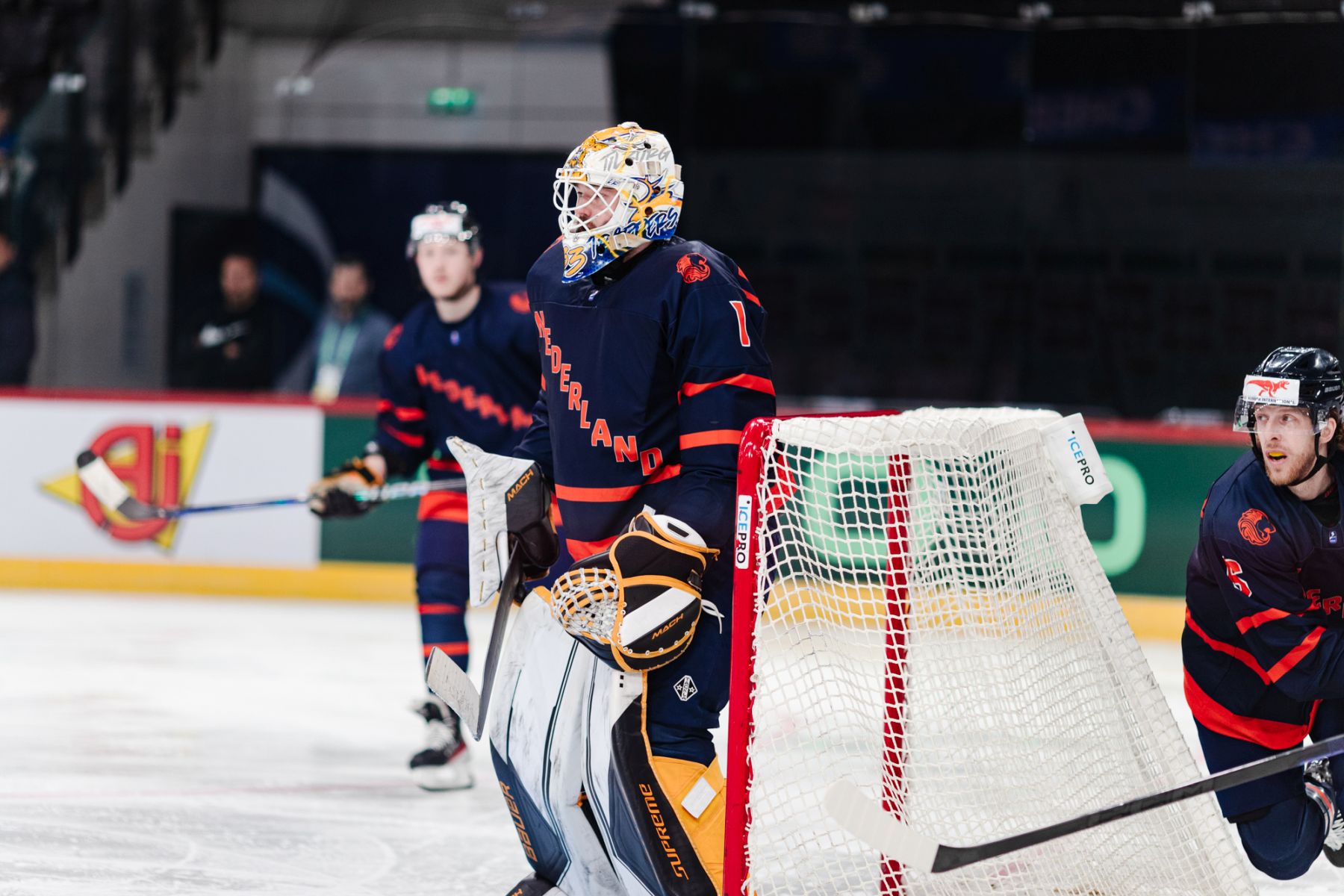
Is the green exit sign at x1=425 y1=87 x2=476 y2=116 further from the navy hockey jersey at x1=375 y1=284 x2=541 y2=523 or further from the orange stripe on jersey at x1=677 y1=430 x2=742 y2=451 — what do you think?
the orange stripe on jersey at x1=677 y1=430 x2=742 y2=451

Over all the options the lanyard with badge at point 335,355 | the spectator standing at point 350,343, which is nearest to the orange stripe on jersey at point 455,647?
the spectator standing at point 350,343

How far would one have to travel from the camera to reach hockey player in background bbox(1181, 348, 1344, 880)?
247 centimetres

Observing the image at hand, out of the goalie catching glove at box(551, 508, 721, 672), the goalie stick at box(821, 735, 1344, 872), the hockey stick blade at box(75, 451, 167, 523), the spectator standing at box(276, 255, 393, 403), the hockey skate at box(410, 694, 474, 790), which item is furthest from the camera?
the spectator standing at box(276, 255, 393, 403)

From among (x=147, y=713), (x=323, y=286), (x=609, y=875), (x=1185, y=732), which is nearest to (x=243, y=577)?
(x=147, y=713)

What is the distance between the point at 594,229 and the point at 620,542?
41 centimetres

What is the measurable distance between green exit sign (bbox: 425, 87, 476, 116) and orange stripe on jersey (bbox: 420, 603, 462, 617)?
5078mm

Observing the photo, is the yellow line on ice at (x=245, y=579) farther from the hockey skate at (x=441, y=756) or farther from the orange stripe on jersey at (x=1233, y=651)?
the orange stripe on jersey at (x=1233, y=651)

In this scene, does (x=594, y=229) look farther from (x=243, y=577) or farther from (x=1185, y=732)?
(x=243, y=577)

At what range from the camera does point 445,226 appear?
361 centimetres

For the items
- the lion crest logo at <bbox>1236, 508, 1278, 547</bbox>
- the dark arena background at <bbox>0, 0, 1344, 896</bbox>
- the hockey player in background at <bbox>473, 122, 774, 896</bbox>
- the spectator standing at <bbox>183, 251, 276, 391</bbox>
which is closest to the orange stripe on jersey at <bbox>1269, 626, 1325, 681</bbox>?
the lion crest logo at <bbox>1236, 508, 1278, 547</bbox>

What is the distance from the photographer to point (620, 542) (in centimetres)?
197

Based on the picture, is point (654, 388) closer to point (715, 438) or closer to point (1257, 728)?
point (715, 438)

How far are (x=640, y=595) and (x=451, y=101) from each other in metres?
6.70

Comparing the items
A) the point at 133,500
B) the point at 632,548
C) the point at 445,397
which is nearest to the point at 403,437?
the point at 445,397
